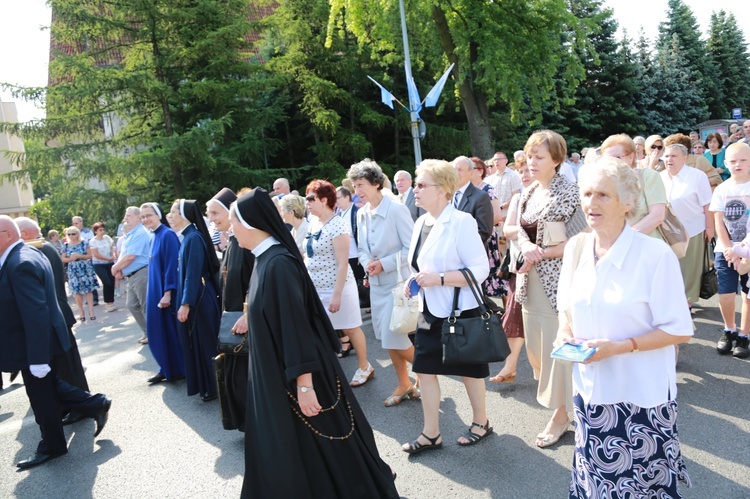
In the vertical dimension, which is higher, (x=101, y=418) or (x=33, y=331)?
(x=33, y=331)

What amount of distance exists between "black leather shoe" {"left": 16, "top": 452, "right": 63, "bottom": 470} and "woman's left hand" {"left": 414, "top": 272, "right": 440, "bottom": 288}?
357cm

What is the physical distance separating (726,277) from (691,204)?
87 cm

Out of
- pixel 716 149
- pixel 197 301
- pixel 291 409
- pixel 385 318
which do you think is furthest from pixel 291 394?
pixel 716 149

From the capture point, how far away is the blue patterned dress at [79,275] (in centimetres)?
1175

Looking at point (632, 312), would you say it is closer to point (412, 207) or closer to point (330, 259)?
point (330, 259)

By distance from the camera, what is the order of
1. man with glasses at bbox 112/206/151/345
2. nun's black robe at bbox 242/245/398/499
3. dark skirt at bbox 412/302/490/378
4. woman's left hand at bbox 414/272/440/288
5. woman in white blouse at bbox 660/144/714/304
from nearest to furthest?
nun's black robe at bbox 242/245/398/499 → woman's left hand at bbox 414/272/440/288 → dark skirt at bbox 412/302/490/378 → woman in white blouse at bbox 660/144/714/304 → man with glasses at bbox 112/206/151/345

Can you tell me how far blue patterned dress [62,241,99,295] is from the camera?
1175 centimetres

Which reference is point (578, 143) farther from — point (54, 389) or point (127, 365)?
point (54, 389)

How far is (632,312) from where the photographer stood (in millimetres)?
2430

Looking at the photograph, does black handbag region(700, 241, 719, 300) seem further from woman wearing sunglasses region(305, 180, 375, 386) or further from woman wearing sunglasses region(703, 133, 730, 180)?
woman wearing sunglasses region(703, 133, 730, 180)

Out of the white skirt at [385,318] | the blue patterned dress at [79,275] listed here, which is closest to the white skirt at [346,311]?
the white skirt at [385,318]

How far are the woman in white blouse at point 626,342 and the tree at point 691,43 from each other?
1681 inches

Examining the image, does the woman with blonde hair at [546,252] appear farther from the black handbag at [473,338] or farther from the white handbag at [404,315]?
the white handbag at [404,315]

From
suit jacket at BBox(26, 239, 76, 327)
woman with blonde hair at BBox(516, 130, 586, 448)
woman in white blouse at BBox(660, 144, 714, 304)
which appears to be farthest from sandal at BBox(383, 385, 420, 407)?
suit jacket at BBox(26, 239, 76, 327)
